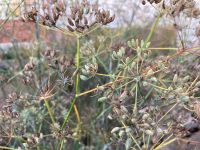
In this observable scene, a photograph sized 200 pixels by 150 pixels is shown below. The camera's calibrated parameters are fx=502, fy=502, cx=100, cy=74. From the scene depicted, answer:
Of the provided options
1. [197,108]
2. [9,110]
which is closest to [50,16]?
[9,110]

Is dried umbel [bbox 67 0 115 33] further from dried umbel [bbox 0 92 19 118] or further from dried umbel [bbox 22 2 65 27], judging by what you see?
dried umbel [bbox 0 92 19 118]

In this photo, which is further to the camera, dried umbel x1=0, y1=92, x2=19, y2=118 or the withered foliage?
dried umbel x1=0, y1=92, x2=19, y2=118

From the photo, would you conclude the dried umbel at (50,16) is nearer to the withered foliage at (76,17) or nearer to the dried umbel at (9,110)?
the withered foliage at (76,17)

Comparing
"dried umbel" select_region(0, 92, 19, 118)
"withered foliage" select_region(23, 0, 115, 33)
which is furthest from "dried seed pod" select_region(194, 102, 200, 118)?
"dried umbel" select_region(0, 92, 19, 118)

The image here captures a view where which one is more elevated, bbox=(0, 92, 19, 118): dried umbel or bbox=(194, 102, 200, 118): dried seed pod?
bbox=(194, 102, 200, 118): dried seed pod

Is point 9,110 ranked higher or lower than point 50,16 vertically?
lower

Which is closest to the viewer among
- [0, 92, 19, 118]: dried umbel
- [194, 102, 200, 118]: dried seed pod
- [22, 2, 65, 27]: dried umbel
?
[194, 102, 200, 118]: dried seed pod

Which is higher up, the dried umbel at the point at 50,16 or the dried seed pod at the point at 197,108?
the dried umbel at the point at 50,16

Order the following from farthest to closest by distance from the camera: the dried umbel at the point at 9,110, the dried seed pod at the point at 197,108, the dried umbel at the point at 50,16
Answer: the dried umbel at the point at 9,110
the dried umbel at the point at 50,16
the dried seed pod at the point at 197,108

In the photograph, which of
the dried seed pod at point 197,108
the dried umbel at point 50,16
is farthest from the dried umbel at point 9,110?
the dried seed pod at point 197,108

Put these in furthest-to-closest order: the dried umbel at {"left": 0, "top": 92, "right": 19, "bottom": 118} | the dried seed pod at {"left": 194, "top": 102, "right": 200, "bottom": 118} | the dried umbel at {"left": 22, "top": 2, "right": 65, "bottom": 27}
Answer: the dried umbel at {"left": 0, "top": 92, "right": 19, "bottom": 118}
the dried umbel at {"left": 22, "top": 2, "right": 65, "bottom": 27}
the dried seed pod at {"left": 194, "top": 102, "right": 200, "bottom": 118}

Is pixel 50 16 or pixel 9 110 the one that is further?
pixel 9 110

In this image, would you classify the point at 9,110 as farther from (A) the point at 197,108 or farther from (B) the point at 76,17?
(A) the point at 197,108

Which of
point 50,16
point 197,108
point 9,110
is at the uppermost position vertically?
point 50,16
